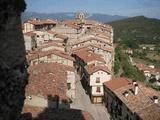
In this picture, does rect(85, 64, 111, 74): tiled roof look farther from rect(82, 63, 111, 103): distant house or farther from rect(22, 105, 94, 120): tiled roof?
rect(22, 105, 94, 120): tiled roof

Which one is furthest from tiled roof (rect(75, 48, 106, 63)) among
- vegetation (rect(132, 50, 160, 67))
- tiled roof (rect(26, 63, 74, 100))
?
vegetation (rect(132, 50, 160, 67))

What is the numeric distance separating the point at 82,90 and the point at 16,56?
46820 millimetres

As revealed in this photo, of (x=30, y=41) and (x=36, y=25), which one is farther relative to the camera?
(x=36, y=25)

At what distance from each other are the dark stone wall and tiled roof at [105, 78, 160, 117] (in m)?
28.5

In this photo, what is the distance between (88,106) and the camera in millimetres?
48312

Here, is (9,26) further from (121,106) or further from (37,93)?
(121,106)

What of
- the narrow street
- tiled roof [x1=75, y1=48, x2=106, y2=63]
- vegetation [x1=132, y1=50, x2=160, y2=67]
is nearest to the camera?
the narrow street

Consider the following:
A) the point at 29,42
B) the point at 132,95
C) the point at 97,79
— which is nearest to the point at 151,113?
the point at 132,95

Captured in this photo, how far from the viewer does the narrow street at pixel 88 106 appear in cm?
4444

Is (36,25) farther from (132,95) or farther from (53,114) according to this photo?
(53,114)

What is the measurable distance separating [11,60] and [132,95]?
113 ft

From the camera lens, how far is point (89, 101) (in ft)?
167

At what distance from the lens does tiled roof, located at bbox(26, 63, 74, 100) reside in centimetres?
2882

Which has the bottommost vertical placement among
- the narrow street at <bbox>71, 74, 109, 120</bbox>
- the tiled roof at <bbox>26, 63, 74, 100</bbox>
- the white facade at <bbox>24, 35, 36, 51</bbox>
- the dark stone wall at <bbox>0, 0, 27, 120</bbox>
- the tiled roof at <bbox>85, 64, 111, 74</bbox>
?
the narrow street at <bbox>71, 74, 109, 120</bbox>
